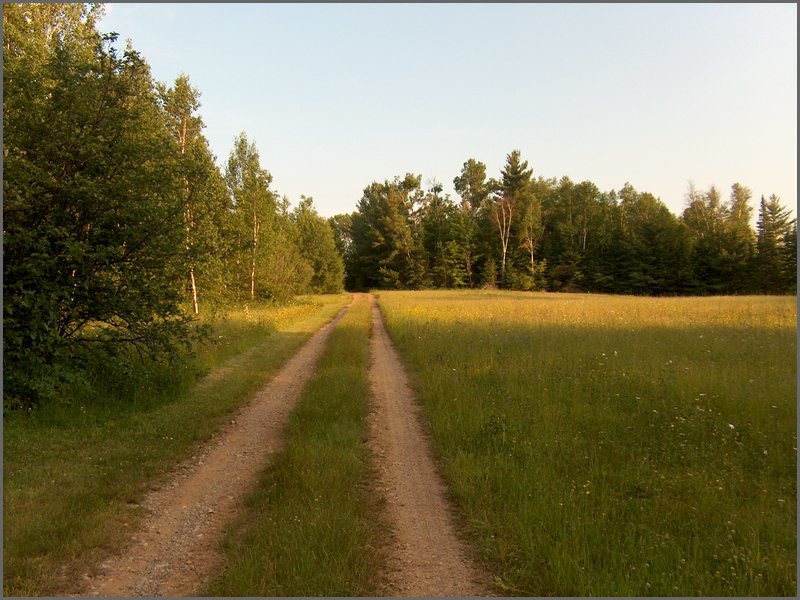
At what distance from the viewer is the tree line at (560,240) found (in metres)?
63.4

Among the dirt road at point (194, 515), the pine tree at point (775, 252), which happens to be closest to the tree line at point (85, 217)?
the dirt road at point (194, 515)

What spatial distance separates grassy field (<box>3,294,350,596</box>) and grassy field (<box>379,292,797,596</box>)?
377 centimetres

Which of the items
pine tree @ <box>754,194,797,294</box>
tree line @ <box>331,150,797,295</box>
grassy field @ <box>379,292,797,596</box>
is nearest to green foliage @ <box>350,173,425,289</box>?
tree line @ <box>331,150,797,295</box>

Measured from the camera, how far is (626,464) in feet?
19.1

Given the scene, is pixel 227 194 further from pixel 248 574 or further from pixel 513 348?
pixel 248 574

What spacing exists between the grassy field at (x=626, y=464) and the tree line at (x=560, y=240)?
202 ft

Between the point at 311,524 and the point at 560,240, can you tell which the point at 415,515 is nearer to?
the point at 311,524

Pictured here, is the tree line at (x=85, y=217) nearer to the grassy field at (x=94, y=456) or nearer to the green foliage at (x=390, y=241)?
the grassy field at (x=94, y=456)

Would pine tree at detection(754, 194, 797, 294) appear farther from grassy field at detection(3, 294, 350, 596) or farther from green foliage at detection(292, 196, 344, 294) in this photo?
grassy field at detection(3, 294, 350, 596)

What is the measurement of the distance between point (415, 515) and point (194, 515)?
2424mm

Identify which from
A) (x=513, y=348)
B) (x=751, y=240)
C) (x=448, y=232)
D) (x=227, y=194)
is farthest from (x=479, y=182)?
(x=513, y=348)

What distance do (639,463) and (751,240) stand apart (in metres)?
74.4

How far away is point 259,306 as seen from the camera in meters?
32.1

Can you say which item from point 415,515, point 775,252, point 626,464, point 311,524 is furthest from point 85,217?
point 775,252
